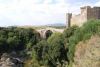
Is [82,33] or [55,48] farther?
[55,48]

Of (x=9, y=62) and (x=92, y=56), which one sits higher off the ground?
(x=92, y=56)

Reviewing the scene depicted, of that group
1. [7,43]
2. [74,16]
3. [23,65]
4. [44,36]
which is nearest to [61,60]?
[23,65]

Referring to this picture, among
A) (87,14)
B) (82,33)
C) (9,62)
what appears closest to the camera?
(82,33)

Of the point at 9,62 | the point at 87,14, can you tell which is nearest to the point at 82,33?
the point at 87,14

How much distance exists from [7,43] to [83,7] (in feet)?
46.3

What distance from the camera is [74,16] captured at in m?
53.1

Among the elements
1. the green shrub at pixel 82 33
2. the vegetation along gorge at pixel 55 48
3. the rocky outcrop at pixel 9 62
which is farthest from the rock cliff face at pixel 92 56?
the rocky outcrop at pixel 9 62

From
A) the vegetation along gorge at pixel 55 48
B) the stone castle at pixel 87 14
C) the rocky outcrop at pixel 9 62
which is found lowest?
the rocky outcrop at pixel 9 62

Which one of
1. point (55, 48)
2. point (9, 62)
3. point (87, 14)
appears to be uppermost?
point (87, 14)

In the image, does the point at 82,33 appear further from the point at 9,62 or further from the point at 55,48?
the point at 9,62

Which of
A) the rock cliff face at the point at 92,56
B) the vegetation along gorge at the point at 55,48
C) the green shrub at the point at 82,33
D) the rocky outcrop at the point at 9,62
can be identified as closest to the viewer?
the rock cliff face at the point at 92,56

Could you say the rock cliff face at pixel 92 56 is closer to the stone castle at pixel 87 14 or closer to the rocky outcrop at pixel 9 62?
the rocky outcrop at pixel 9 62

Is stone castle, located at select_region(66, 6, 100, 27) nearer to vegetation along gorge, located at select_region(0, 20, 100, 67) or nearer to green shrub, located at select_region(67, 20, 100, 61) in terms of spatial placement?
vegetation along gorge, located at select_region(0, 20, 100, 67)

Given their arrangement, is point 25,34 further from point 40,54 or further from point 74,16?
point 40,54
